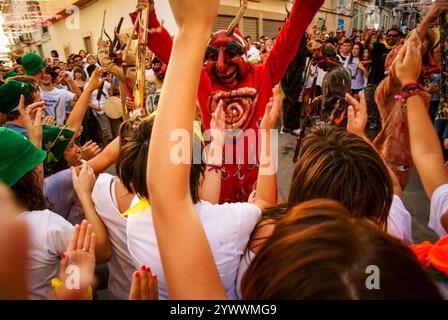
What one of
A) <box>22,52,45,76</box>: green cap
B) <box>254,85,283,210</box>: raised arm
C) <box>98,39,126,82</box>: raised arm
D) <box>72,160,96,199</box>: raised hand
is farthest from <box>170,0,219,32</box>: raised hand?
<box>22,52,45,76</box>: green cap

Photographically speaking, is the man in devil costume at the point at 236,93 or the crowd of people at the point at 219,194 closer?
the crowd of people at the point at 219,194

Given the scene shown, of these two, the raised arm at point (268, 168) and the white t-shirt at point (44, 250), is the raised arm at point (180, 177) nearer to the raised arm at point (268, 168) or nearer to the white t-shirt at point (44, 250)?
the raised arm at point (268, 168)

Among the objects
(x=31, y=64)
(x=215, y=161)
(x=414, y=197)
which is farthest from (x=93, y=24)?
(x=215, y=161)

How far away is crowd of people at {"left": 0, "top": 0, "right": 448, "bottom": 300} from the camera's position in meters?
0.46

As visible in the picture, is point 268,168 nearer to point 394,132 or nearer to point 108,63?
point 394,132

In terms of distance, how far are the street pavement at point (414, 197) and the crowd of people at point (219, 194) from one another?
976 mm

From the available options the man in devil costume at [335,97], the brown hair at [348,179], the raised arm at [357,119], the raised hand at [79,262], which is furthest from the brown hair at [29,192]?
the man in devil costume at [335,97]

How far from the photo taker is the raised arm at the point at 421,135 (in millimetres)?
1001

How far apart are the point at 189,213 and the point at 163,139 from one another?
13 centimetres

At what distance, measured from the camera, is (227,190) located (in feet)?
6.17

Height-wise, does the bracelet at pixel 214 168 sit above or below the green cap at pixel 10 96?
below

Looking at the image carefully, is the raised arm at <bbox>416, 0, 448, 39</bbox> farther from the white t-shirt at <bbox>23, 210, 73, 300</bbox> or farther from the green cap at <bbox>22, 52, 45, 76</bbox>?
the green cap at <bbox>22, 52, 45, 76</bbox>

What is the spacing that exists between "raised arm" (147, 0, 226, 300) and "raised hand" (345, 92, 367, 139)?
3.19ft

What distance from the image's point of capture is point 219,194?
1.34 meters
